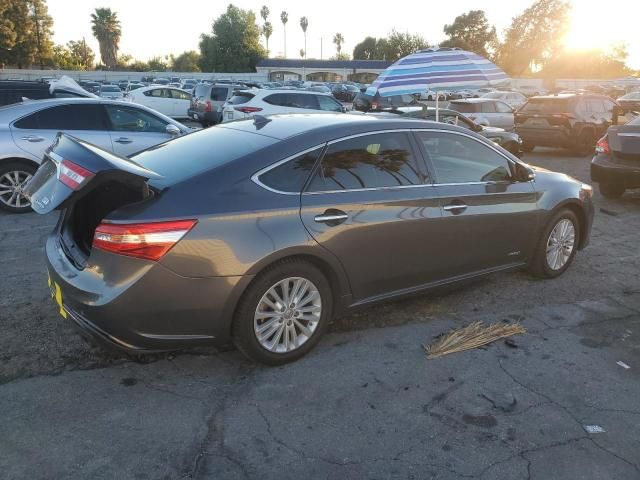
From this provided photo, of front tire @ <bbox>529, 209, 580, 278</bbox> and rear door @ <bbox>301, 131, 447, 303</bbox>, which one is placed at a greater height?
rear door @ <bbox>301, 131, 447, 303</bbox>

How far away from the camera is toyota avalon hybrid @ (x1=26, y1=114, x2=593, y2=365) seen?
3.10 meters

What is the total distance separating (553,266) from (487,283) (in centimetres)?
67

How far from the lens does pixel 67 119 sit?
24.8 feet

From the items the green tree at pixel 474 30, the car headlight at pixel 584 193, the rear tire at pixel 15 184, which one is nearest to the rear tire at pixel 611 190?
the car headlight at pixel 584 193

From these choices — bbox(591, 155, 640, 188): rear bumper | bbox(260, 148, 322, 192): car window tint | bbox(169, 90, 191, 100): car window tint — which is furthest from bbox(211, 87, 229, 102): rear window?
bbox(260, 148, 322, 192): car window tint

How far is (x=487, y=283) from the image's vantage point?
524cm

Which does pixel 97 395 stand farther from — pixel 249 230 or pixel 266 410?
pixel 249 230

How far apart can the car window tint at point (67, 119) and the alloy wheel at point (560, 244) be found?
6.02m

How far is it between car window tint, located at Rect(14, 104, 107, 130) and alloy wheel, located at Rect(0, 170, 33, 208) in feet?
2.14

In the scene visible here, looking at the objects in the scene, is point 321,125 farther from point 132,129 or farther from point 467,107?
point 467,107

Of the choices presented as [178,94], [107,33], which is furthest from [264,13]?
[178,94]

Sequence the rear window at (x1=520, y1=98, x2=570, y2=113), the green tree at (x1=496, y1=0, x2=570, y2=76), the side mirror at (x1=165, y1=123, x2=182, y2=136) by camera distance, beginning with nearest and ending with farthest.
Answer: the side mirror at (x1=165, y1=123, x2=182, y2=136) → the rear window at (x1=520, y1=98, x2=570, y2=113) → the green tree at (x1=496, y1=0, x2=570, y2=76)

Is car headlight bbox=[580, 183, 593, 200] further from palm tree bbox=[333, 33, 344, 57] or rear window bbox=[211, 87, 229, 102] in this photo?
palm tree bbox=[333, 33, 344, 57]

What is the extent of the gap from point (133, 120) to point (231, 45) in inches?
3510
